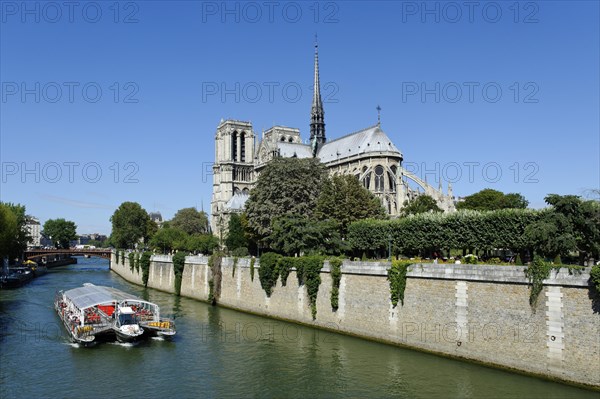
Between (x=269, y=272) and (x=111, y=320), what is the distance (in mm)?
11672

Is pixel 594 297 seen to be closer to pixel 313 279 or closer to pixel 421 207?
pixel 313 279

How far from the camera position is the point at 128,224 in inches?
4210

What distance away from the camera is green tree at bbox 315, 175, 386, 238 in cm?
4978

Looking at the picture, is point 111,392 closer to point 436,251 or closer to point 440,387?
point 440,387

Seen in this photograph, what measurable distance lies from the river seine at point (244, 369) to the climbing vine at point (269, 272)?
451cm

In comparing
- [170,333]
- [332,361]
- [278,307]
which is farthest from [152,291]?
[332,361]

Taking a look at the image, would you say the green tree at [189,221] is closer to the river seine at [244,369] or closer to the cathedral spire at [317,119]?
the cathedral spire at [317,119]

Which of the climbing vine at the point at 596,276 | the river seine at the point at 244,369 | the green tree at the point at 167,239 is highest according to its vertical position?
the green tree at the point at 167,239

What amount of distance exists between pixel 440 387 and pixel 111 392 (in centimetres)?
1340

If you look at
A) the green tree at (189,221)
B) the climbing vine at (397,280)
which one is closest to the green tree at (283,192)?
the climbing vine at (397,280)

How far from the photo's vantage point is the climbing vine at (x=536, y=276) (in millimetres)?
23797

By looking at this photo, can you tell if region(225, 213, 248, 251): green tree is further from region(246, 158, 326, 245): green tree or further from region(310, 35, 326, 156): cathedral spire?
region(310, 35, 326, 156): cathedral spire

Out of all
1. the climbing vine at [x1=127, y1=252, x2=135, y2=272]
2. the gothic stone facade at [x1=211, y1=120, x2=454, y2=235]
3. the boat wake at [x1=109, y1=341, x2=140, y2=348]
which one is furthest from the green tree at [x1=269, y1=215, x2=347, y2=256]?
the climbing vine at [x1=127, y1=252, x2=135, y2=272]

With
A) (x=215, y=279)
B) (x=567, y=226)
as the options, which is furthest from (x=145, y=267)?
(x=567, y=226)
